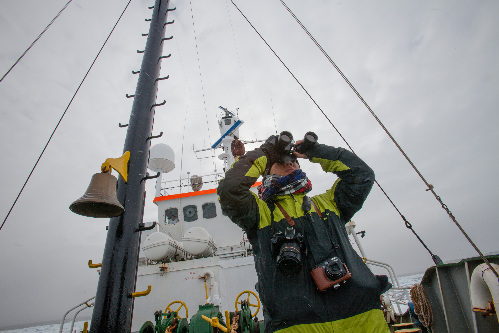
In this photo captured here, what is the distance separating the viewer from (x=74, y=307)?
6277 millimetres

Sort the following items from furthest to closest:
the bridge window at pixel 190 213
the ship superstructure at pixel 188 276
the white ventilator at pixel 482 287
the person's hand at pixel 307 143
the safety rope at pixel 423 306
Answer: the bridge window at pixel 190 213
the ship superstructure at pixel 188 276
the safety rope at pixel 423 306
the white ventilator at pixel 482 287
the person's hand at pixel 307 143

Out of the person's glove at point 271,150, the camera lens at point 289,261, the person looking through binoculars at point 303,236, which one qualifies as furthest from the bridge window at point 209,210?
the camera lens at point 289,261

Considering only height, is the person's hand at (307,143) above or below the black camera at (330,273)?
above

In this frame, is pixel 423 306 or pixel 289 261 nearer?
pixel 289 261

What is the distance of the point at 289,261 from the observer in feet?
5.76

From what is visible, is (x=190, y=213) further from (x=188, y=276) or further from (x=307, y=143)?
(x=307, y=143)

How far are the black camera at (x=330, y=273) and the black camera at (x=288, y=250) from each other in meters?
0.14

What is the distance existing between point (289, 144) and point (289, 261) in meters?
1.01

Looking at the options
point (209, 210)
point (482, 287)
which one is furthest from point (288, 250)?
point (209, 210)

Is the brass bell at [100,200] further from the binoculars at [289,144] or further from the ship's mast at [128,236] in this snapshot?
the binoculars at [289,144]

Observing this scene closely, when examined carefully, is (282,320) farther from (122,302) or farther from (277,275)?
(122,302)

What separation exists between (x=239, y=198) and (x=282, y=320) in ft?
3.00

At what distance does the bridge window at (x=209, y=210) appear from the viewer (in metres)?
11.2

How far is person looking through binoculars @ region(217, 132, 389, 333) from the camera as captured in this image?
5.64 feet
